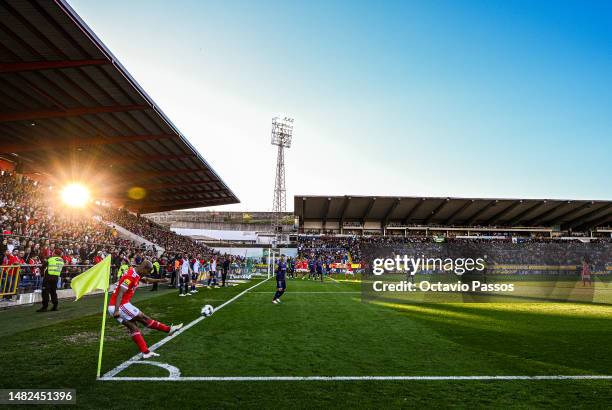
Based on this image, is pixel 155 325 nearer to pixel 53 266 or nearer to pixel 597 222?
pixel 53 266

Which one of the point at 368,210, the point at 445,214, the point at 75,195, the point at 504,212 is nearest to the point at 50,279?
the point at 75,195

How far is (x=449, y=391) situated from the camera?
4.92 metres

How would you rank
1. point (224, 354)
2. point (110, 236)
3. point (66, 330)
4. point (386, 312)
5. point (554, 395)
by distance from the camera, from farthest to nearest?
point (110, 236), point (386, 312), point (66, 330), point (224, 354), point (554, 395)

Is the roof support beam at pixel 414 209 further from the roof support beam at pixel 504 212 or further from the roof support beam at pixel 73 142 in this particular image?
the roof support beam at pixel 73 142

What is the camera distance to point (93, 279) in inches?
232

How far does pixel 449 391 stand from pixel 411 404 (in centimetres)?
79

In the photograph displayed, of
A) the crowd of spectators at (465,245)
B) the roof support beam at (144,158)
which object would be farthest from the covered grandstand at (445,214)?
the roof support beam at (144,158)

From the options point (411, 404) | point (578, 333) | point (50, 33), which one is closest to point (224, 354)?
point (411, 404)

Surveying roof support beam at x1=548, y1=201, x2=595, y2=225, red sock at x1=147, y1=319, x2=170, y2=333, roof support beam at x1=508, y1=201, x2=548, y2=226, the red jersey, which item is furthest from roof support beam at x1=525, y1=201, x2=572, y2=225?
the red jersey

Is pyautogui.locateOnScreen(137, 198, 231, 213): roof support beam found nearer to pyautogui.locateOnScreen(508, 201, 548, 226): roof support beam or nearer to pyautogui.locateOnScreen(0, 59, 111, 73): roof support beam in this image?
pyautogui.locateOnScreen(0, 59, 111, 73): roof support beam

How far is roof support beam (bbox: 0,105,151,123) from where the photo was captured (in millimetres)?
20406

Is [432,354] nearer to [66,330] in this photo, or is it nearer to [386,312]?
[386,312]

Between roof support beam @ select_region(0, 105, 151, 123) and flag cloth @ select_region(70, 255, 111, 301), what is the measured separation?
1678 cm

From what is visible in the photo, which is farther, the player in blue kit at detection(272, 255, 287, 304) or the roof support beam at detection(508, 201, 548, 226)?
the roof support beam at detection(508, 201, 548, 226)
